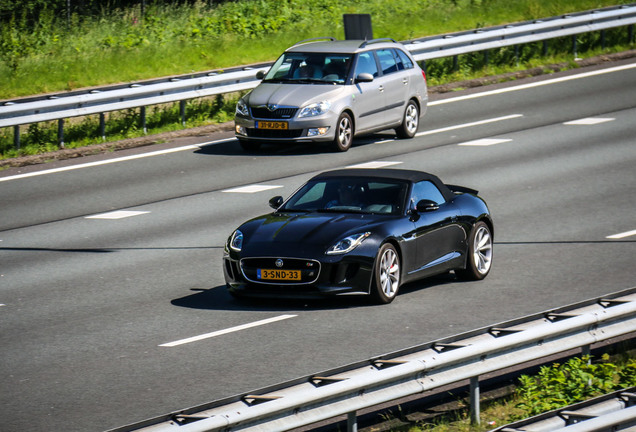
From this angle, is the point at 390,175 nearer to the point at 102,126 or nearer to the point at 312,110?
the point at 312,110

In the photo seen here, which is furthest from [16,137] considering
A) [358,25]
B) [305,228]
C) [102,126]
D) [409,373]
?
[409,373]

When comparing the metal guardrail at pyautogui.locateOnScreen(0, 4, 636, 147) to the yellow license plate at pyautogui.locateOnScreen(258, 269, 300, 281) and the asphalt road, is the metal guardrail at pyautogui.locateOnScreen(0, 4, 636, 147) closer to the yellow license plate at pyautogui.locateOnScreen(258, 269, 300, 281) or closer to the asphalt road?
the asphalt road

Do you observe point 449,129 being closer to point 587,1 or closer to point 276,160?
point 276,160

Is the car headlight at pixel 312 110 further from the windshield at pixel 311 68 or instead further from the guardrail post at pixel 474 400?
the guardrail post at pixel 474 400

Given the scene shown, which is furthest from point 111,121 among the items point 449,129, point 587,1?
point 587,1

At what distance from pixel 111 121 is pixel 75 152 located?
189 centimetres

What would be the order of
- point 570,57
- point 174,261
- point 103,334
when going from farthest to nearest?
point 570,57, point 174,261, point 103,334

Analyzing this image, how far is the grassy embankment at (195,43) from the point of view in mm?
24422

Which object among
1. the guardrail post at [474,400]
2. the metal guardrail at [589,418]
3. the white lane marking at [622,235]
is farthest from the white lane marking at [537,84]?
the metal guardrail at [589,418]

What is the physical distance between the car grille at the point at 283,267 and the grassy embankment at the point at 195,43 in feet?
34.9

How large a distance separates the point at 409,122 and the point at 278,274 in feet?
37.7

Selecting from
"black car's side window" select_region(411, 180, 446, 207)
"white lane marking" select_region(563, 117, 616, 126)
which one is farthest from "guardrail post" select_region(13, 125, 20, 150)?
"black car's side window" select_region(411, 180, 446, 207)

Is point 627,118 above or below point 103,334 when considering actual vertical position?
below

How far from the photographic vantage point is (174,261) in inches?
563
